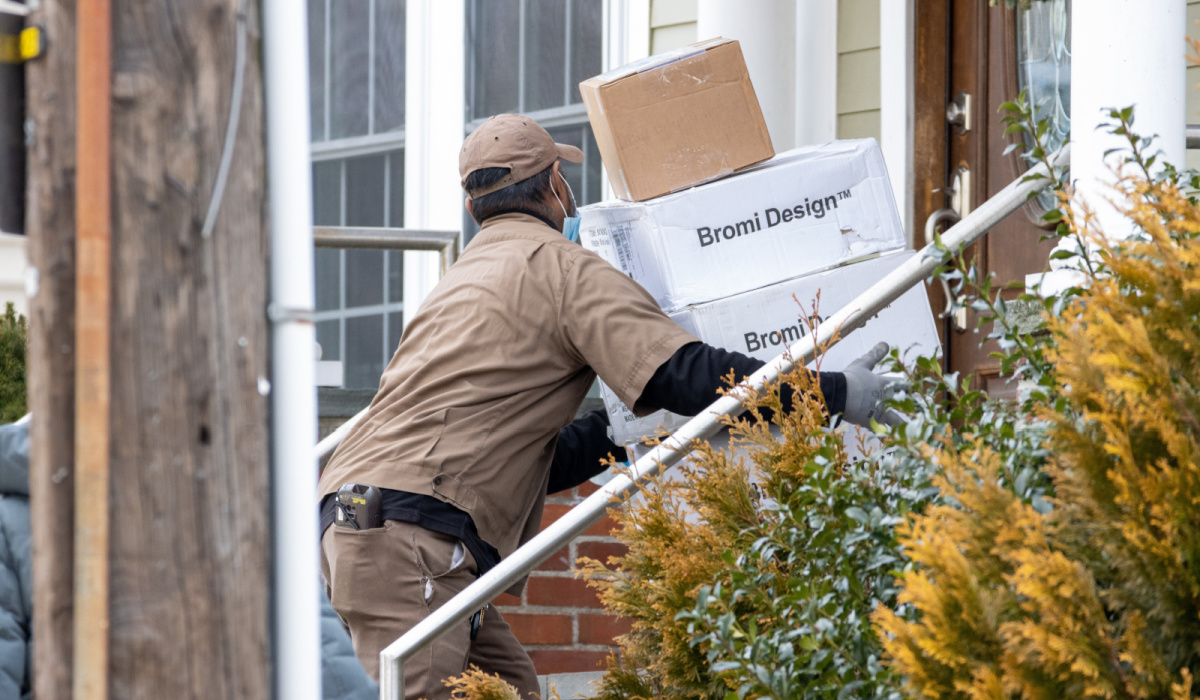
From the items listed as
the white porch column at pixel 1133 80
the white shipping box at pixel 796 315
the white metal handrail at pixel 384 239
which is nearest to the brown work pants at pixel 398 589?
the white shipping box at pixel 796 315

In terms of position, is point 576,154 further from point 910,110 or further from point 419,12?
point 419,12

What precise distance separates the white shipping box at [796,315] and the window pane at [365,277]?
87.6 inches

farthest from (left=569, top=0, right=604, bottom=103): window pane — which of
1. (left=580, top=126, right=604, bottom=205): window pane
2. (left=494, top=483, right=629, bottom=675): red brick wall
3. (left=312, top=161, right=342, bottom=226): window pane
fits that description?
(left=494, top=483, right=629, bottom=675): red brick wall

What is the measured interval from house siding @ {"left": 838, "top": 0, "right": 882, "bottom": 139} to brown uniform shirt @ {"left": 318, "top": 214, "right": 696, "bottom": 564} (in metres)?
1.83

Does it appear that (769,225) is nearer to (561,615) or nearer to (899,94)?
(899,94)

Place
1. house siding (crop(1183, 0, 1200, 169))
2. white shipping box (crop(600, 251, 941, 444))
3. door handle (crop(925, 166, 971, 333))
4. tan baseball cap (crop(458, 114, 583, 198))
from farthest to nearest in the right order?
door handle (crop(925, 166, 971, 333)) < house siding (crop(1183, 0, 1200, 169)) < tan baseball cap (crop(458, 114, 583, 198)) < white shipping box (crop(600, 251, 941, 444))

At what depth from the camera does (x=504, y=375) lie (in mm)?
2959

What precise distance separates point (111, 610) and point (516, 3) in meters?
4.10

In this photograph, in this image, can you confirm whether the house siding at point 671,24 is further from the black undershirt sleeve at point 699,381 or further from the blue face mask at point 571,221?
the black undershirt sleeve at point 699,381

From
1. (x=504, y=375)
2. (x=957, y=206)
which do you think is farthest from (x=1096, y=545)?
(x=957, y=206)

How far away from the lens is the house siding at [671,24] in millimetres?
4867

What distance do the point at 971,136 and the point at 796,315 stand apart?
1633mm

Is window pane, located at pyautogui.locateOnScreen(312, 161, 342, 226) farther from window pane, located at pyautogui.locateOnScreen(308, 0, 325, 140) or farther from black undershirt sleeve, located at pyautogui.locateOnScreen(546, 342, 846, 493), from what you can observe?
black undershirt sleeve, located at pyautogui.locateOnScreen(546, 342, 846, 493)

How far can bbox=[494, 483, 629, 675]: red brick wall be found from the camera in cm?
423
